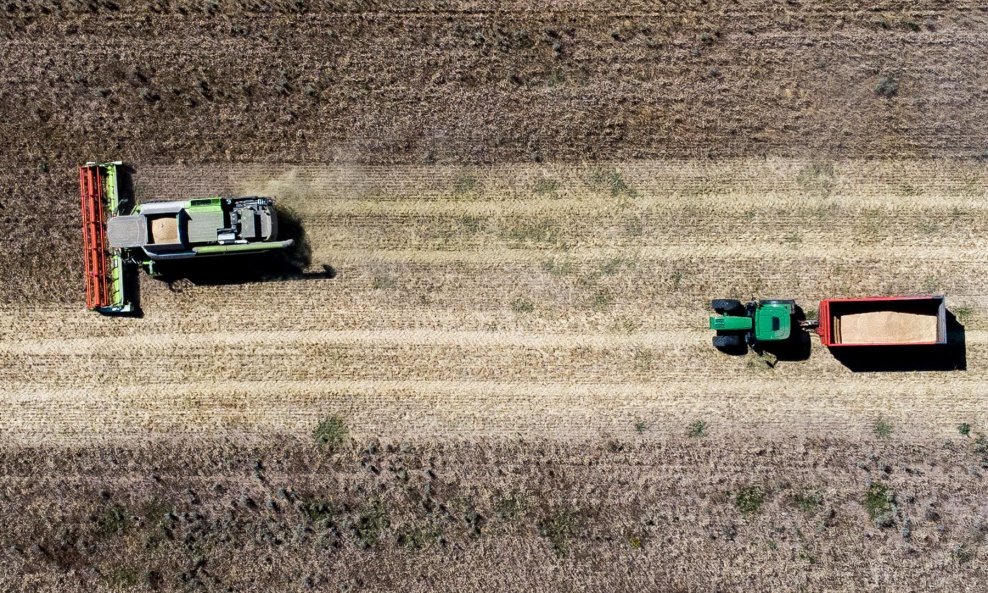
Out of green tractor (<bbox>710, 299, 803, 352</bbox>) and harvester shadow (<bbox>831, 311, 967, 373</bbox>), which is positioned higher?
green tractor (<bbox>710, 299, 803, 352</bbox>)

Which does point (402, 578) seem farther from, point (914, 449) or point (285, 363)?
point (914, 449)

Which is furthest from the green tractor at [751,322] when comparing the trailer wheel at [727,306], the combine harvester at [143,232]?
the combine harvester at [143,232]

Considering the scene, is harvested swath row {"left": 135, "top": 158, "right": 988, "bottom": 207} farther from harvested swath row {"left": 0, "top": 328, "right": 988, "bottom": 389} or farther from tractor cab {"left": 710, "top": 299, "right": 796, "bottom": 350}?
harvested swath row {"left": 0, "top": 328, "right": 988, "bottom": 389}

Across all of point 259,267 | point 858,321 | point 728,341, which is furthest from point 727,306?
point 259,267

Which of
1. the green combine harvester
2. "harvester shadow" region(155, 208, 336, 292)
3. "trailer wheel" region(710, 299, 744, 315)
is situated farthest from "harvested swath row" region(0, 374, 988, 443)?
"harvester shadow" region(155, 208, 336, 292)

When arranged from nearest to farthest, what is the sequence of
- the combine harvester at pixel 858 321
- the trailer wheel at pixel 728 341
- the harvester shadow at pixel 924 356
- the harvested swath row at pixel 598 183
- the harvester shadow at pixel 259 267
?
the combine harvester at pixel 858 321 < the trailer wheel at pixel 728 341 < the harvester shadow at pixel 924 356 < the harvested swath row at pixel 598 183 < the harvester shadow at pixel 259 267

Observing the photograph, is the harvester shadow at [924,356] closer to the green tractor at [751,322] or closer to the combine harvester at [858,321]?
the combine harvester at [858,321]
